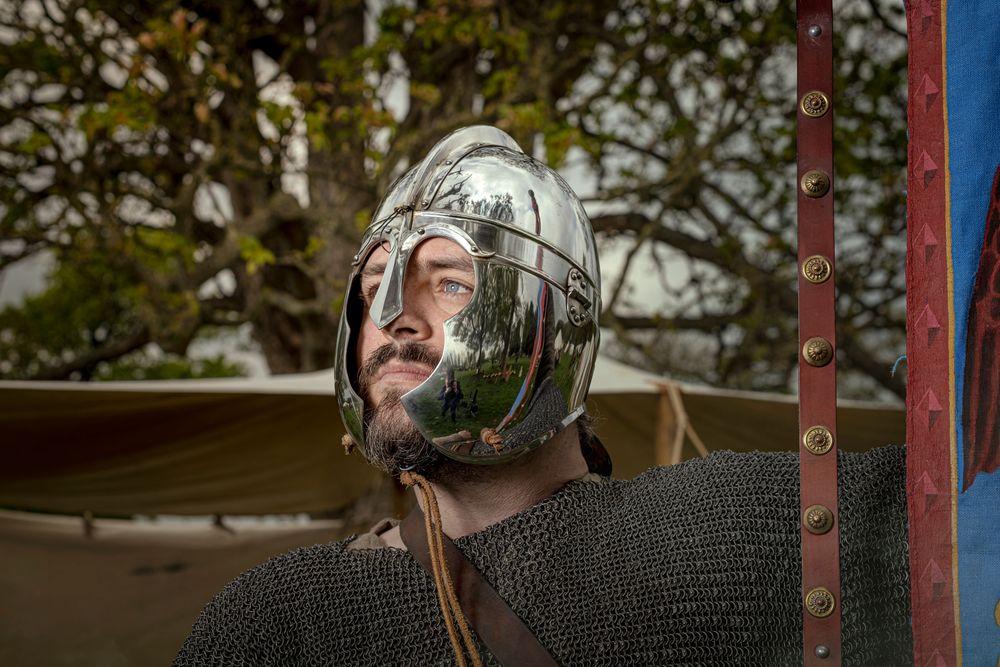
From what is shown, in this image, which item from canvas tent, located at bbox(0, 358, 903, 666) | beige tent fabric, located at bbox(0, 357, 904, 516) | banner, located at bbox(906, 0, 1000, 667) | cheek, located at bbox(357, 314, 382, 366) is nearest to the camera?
banner, located at bbox(906, 0, 1000, 667)

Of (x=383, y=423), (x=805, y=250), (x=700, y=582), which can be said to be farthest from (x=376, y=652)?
(x=805, y=250)

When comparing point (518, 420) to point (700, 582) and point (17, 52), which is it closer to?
point (700, 582)

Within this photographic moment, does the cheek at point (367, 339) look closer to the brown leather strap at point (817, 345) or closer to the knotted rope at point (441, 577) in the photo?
the knotted rope at point (441, 577)

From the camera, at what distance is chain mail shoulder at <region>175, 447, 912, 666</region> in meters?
1.35

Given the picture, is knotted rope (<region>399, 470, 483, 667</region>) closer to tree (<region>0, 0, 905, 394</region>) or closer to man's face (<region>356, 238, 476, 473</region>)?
man's face (<region>356, 238, 476, 473</region>)

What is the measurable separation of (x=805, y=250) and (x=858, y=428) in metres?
4.65

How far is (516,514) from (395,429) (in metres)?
0.27

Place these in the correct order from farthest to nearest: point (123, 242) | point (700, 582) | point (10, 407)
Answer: point (123, 242) → point (10, 407) → point (700, 582)

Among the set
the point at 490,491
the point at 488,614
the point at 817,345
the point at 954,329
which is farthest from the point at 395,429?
the point at 954,329

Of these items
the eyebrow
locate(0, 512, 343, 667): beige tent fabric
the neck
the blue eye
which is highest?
the eyebrow

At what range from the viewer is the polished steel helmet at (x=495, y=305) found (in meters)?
1.46

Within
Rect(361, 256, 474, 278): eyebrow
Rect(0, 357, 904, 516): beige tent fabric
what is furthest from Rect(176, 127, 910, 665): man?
Rect(0, 357, 904, 516): beige tent fabric

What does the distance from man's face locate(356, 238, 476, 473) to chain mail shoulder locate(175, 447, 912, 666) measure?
21cm

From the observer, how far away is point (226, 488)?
5402 millimetres
